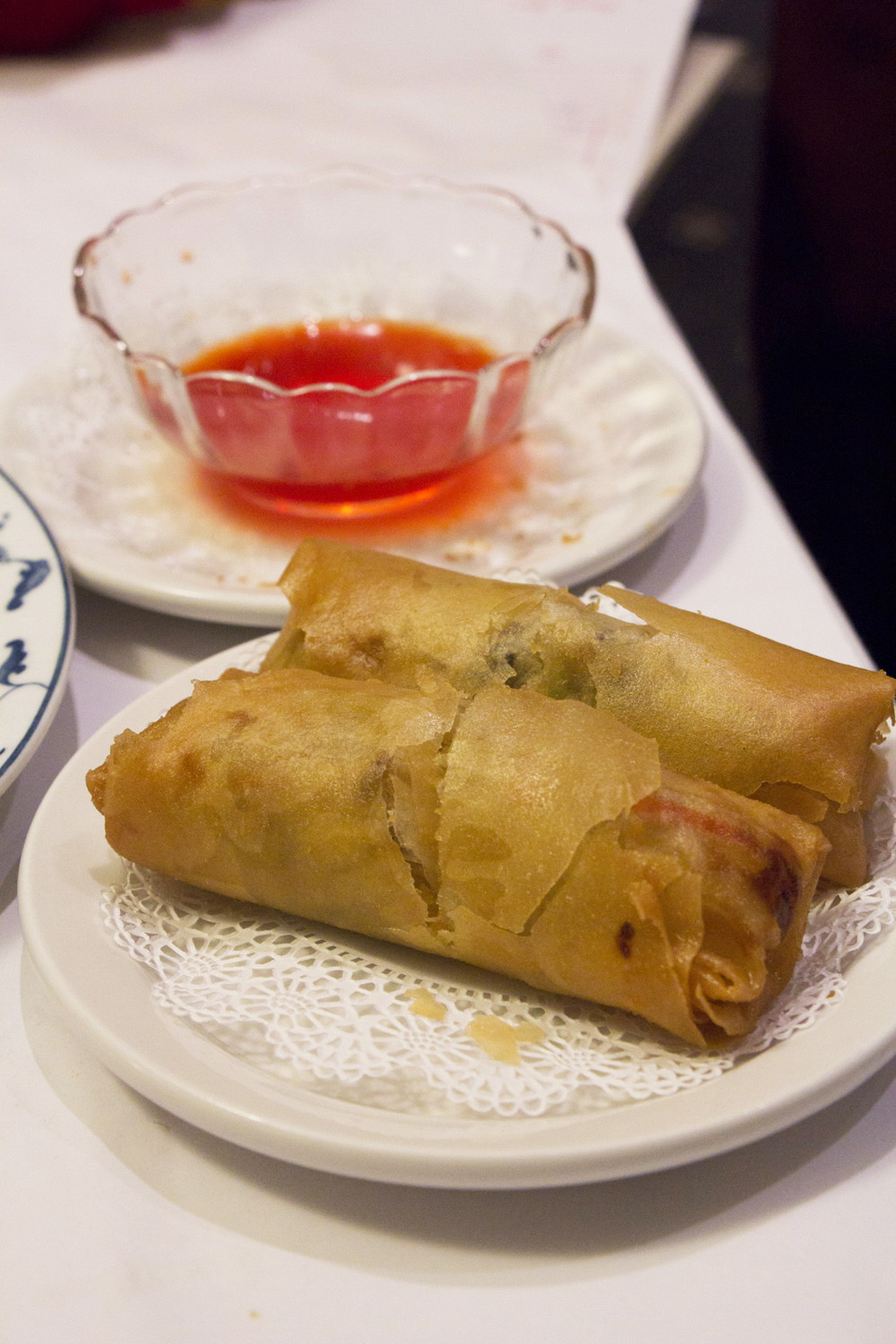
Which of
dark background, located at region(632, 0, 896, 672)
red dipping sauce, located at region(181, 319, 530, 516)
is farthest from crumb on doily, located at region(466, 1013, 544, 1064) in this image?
dark background, located at region(632, 0, 896, 672)

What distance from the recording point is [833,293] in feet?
9.59

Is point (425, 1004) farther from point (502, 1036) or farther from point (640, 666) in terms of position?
point (640, 666)

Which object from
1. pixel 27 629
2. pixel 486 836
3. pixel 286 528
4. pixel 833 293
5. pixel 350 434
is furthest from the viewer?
pixel 833 293

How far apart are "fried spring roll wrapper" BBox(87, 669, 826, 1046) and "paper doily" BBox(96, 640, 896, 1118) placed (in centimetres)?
3

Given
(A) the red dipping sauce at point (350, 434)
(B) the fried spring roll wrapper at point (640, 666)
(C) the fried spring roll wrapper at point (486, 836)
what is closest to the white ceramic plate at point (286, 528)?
(A) the red dipping sauce at point (350, 434)

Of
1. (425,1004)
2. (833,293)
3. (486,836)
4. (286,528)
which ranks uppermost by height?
(486,836)

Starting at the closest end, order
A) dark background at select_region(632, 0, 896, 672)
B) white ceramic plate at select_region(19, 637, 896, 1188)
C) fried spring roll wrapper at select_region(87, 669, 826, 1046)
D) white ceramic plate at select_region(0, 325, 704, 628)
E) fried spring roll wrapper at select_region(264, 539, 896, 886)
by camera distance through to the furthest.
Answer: white ceramic plate at select_region(19, 637, 896, 1188)
fried spring roll wrapper at select_region(87, 669, 826, 1046)
fried spring roll wrapper at select_region(264, 539, 896, 886)
white ceramic plate at select_region(0, 325, 704, 628)
dark background at select_region(632, 0, 896, 672)

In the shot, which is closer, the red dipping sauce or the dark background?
the red dipping sauce

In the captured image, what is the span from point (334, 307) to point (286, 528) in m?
0.60

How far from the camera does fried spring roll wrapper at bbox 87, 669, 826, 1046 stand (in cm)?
87

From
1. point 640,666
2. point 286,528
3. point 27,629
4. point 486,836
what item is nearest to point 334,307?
point 286,528

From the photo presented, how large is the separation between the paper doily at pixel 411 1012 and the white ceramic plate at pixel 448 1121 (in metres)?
0.02

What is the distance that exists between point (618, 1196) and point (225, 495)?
117 centimetres

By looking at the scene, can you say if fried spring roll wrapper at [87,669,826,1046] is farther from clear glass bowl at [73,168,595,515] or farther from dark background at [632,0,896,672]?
dark background at [632,0,896,672]
